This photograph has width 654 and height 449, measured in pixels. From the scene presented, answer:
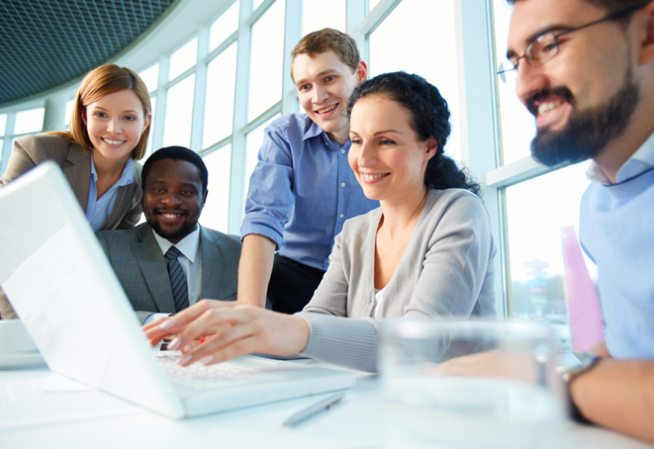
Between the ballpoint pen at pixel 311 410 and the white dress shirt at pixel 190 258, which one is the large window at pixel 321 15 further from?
the ballpoint pen at pixel 311 410

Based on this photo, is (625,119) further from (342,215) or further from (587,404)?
(342,215)

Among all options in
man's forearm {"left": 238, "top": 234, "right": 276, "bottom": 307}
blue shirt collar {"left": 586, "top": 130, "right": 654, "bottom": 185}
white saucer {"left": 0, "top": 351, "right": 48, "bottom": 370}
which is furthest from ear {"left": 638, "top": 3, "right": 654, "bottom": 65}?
man's forearm {"left": 238, "top": 234, "right": 276, "bottom": 307}

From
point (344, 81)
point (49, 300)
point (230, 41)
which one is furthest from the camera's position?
point (230, 41)

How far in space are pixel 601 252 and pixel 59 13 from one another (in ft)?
20.3

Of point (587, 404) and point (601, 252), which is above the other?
point (601, 252)

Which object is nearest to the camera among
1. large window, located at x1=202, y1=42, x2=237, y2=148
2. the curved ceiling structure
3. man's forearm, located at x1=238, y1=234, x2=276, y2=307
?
man's forearm, located at x1=238, y1=234, x2=276, y2=307

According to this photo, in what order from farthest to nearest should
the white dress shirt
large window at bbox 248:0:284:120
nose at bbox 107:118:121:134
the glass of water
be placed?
large window at bbox 248:0:284:120
nose at bbox 107:118:121:134
the white dress shirt
the glass of water

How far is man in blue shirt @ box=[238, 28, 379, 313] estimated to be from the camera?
1.68 m

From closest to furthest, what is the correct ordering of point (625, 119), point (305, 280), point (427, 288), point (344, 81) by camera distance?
point (625, 119) → point (427, 288) → point (344, 81) → point (305, 280)

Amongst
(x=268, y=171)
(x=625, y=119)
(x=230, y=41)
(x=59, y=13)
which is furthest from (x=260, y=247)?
(x=59, y=13)

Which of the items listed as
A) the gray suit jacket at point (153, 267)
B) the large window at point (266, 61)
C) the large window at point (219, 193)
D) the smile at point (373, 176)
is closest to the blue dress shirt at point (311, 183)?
the gray suit jacket at point (153, 267)

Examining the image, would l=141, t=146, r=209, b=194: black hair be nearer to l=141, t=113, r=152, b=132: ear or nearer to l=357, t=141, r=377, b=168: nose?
l=141, t=113, r=152, b=132: ear

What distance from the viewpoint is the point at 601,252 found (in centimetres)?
75

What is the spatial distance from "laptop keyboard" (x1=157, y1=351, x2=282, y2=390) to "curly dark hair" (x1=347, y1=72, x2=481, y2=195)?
806 millimetres
